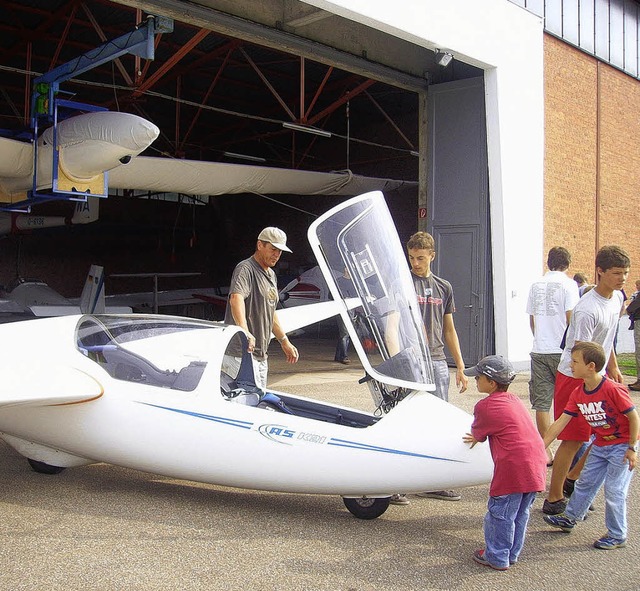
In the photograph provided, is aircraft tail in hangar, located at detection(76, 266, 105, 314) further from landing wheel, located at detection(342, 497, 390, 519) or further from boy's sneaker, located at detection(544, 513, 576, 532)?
boy's sneaker, located at detection(544, 513, 576, 532)

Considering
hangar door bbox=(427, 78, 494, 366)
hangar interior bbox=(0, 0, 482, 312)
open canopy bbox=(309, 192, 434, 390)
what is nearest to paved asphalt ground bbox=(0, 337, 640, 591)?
open canopy bbox=(309, 192, 434, 390)

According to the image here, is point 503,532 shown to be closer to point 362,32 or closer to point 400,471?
point 400,471

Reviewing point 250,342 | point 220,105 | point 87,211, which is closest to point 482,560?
point 250,342

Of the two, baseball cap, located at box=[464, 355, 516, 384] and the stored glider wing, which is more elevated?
the stored glider wing

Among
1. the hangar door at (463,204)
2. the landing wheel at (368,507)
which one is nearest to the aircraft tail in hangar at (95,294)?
→ the hangar door at (463,204)

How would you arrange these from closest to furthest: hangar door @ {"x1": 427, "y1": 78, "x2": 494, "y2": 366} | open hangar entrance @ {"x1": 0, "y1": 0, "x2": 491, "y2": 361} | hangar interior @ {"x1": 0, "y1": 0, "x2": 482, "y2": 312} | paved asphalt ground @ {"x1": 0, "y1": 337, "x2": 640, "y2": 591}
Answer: paved asphalt ground @ {"x1": 0, "y1": 337, "x2": 640, "y2": 591} → hangar interior @ {"x1": 0, "y1": 0, "x2": 482, "y2": 312} → open hangar entrance @ {"x1": 0, "y1": 0, "x2": 491, "y2": 361} → hangar door @ {"x1": 427, "y1": 78, "x2": 494, "y2": 366}

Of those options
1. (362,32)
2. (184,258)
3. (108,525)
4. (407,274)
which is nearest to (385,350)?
(407,274)

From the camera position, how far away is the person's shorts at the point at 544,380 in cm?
536

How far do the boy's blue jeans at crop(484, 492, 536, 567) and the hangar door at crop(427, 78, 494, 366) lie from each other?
838 cm

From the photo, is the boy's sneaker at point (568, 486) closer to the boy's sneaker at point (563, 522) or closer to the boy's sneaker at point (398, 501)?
the boy's sneaker at point (563, 522)

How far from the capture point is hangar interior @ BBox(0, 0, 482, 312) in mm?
10898

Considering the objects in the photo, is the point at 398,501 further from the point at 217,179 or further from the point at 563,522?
the point at 217,179

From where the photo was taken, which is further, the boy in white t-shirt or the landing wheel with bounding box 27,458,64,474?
the boy in white t-shirt

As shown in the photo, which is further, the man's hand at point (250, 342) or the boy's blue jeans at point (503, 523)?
the man's hand at point (250, 342)
